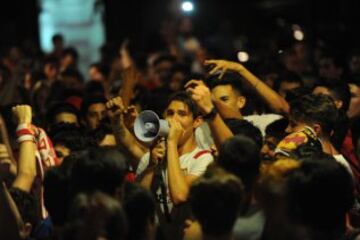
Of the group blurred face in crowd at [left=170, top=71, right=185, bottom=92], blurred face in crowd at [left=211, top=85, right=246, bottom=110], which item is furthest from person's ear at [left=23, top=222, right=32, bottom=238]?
blurred face in crowd at [left=170, top=71, right=185, bottom=92]

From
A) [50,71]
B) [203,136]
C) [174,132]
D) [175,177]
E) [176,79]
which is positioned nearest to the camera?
[175,177]

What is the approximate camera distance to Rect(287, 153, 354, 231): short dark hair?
468cm

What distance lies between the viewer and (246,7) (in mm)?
31062

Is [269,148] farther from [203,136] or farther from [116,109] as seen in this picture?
[116,109]

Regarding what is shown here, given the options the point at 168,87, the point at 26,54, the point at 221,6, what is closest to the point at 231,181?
the point at 168,87

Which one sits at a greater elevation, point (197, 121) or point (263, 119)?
point (197, 121)

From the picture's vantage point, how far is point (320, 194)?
15.5 ft

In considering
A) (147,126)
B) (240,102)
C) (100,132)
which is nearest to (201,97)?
(147,126)

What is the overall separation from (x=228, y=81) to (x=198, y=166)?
1.76 m

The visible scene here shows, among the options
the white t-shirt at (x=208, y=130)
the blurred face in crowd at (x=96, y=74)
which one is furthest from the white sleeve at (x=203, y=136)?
the blurred face in crowd at (x=96, y=74)

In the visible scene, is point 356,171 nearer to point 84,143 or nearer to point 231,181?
point 84,143

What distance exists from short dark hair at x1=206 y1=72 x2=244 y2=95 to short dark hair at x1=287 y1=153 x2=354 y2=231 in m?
3.27

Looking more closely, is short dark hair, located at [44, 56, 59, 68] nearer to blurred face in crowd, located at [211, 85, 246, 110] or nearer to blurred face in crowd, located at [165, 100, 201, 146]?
blurred face in crowd, located at [211, 85, 246, 110]

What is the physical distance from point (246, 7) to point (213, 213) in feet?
87.2
